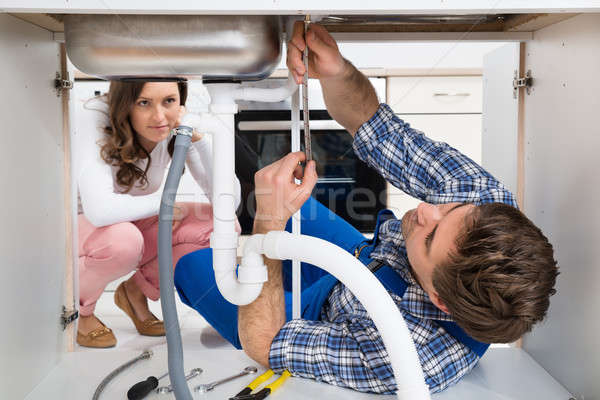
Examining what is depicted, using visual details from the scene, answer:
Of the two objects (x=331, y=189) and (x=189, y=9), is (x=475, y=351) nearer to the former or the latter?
(x=189, y=9)

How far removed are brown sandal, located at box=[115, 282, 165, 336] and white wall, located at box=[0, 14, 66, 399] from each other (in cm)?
45

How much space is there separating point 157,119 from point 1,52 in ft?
1.99

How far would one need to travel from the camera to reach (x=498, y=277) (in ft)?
2.11

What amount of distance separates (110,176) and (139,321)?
1.26 feet

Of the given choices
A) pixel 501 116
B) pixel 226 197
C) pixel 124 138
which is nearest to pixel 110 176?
pixel 124 138

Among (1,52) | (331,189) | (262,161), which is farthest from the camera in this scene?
(331,189)

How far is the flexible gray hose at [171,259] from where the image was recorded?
0.58 metres

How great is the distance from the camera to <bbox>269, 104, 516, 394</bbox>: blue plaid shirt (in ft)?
2.27

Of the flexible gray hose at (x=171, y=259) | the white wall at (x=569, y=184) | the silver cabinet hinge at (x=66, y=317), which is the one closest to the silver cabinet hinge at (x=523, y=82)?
the white wall at (x=569, y=184)

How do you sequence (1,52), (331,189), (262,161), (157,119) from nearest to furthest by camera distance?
(1,52)
(157,119)
(262,161)
(331,189)

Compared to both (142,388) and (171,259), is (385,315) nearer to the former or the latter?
(171,259)

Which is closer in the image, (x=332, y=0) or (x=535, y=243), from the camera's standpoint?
(x=332, y=0)

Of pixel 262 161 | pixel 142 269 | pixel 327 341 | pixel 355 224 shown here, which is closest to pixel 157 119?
pixel 262 161

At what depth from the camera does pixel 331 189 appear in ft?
4.89
